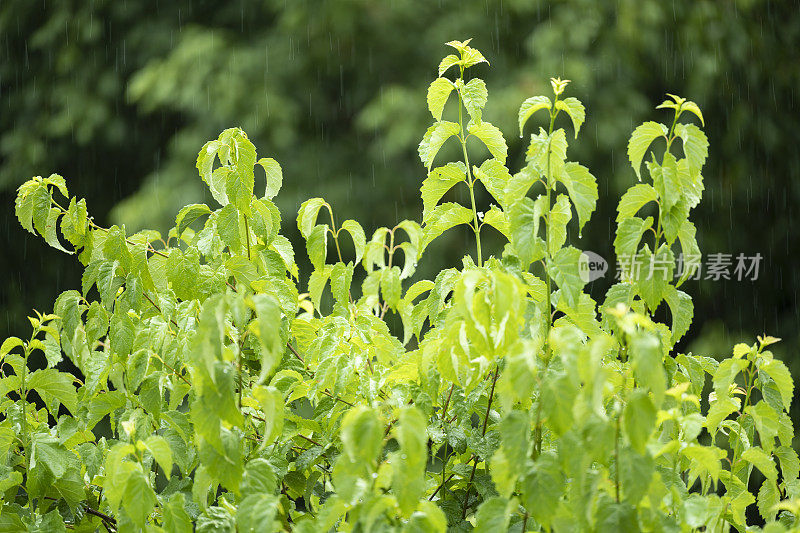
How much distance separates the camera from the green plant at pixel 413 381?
943 mm

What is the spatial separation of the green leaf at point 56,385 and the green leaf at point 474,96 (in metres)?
0.77

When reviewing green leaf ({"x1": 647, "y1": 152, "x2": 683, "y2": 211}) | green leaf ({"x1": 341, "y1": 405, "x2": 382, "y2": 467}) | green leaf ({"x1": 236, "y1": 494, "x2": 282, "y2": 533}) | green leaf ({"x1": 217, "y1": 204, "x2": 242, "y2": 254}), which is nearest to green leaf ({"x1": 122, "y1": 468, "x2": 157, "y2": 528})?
green leaf ({"x1": 236, "y1": 494, "x2": 282, "y2": 533})

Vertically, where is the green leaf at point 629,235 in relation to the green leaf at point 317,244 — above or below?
above

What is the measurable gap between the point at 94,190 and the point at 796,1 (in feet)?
16.0

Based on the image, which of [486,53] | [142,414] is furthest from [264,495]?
[486,53]

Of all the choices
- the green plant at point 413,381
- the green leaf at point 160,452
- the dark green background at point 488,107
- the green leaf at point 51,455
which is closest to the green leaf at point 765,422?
the green plant at point 413,381

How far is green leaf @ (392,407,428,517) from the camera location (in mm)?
894

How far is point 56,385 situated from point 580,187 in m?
0.89

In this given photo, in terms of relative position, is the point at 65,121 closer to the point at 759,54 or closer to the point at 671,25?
the point at 671,25

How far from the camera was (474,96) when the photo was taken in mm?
1328

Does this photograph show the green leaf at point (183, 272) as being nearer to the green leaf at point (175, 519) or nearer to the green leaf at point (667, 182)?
the green leaf at point (175, 519)

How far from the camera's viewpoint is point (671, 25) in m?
5.34

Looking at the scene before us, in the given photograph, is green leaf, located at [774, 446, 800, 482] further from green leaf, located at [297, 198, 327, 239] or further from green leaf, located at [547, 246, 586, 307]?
green leaf, located at [297, 198, 327, 239]

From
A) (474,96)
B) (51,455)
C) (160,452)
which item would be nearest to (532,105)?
(474,96)
